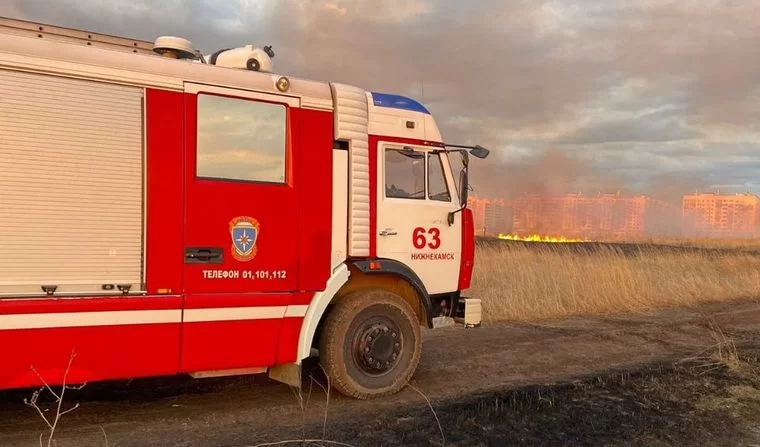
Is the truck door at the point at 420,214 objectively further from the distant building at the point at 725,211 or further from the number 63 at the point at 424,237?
the distant building at the point at 725,211

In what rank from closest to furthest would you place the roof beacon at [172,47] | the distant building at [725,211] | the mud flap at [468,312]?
1. the roof beacon at [172,47]
2. the mud flap at [468,312]
3. the distant building at [725,211]

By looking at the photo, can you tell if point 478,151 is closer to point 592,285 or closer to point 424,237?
point 424,237

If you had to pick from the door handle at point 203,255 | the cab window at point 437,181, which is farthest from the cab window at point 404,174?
the door handle at point 203,255

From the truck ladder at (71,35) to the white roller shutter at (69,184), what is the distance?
0.75 meters

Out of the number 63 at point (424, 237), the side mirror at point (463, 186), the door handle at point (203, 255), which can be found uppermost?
the side mirror at point (463, 186)

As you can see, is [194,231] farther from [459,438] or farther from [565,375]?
[565,375]

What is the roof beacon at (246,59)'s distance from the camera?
5957 millimetres

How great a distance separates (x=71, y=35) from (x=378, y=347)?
4.08m

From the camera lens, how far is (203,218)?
17.8 ft

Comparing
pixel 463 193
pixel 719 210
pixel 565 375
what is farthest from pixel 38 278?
pixel 719 210

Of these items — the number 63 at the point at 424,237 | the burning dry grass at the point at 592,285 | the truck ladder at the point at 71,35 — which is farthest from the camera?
the burning dry grass at the point at 592,285

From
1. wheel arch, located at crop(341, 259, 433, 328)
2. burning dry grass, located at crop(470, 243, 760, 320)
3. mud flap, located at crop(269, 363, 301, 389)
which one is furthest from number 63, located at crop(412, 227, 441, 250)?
burning dry grass, located at crop(470, 243, 760, 320)

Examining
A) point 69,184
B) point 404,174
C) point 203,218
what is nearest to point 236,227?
point 203,218

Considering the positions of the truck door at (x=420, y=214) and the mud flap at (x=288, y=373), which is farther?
the truck door at (x=420, y=214)
